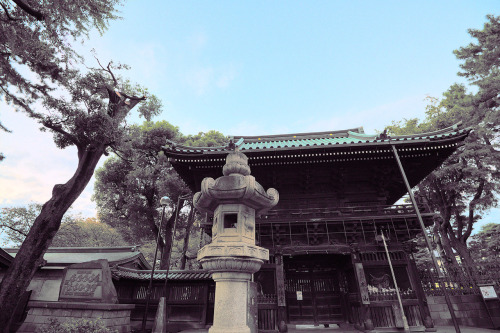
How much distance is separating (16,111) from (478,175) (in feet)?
91.5

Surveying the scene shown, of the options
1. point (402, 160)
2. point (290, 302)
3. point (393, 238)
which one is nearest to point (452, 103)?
point (402, 160)

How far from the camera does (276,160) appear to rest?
11.2 metres

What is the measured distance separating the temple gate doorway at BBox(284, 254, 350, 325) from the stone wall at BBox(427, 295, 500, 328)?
3.91m

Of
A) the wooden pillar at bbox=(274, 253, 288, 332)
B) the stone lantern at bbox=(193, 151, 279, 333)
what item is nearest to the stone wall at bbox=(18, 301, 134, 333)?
the stone lantern at bbox=(193, 151, 279, 333)

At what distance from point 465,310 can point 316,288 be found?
6414 millimetres

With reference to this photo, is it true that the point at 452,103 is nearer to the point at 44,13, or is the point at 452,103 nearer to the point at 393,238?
the point at 393,238

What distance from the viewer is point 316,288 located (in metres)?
11.4

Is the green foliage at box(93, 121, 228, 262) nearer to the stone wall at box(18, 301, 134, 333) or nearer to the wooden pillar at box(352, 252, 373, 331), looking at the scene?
the stone wall at box(18, 301, 134, 333)

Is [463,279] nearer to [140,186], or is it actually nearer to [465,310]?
[465,310]

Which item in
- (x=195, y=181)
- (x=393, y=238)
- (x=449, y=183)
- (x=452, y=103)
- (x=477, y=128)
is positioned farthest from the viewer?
(x=452, y=103)

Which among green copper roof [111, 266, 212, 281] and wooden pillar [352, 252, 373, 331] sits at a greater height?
green copper roof [111, 266, 212, 281]

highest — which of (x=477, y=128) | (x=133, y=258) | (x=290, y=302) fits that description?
(x=477, y=128)

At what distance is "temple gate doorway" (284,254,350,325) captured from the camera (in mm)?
10844

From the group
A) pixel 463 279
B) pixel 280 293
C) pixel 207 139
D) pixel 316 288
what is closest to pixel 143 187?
pixel 207 139
